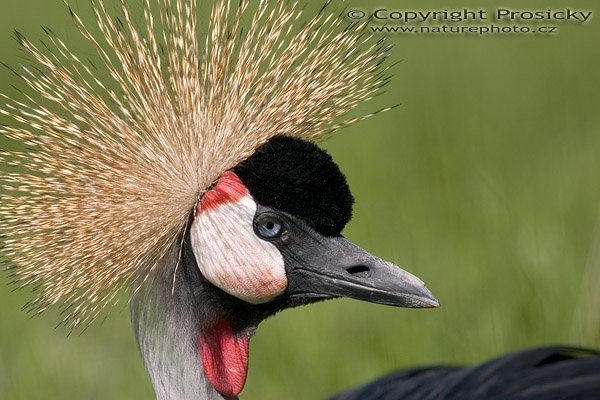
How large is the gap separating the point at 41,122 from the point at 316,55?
1.76ft

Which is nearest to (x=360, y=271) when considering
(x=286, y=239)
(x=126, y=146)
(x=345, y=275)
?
(x=345, y=275)

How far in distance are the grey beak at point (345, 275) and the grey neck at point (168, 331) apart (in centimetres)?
20

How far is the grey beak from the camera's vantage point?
81.4 inches

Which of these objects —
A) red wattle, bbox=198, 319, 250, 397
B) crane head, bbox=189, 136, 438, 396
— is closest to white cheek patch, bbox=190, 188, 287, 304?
crane head, bbox=189, 136, 438, 396

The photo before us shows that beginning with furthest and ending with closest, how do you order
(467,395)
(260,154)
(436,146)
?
(436,146)
(467,395)
(260,154)

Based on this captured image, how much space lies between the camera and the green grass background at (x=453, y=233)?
3461mm

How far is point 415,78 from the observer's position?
5.70 meters

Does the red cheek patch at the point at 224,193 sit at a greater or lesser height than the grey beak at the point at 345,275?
greater

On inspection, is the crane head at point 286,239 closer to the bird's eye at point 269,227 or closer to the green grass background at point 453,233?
A: the bird's eye at point 269,227


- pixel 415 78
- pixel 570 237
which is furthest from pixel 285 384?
pixel 415 78

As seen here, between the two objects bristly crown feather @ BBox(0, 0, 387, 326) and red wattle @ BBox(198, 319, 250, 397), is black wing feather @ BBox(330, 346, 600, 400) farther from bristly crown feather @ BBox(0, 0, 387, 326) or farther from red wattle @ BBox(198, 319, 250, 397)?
bristly crown feather @ BBox(0, 0, 387, 326)

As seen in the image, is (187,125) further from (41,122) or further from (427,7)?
(427,7)

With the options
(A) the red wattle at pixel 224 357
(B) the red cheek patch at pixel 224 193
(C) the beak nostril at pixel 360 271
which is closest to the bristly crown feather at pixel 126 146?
(B) the red cheek patch at pixel 224 193

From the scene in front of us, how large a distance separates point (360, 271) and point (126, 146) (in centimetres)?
47
